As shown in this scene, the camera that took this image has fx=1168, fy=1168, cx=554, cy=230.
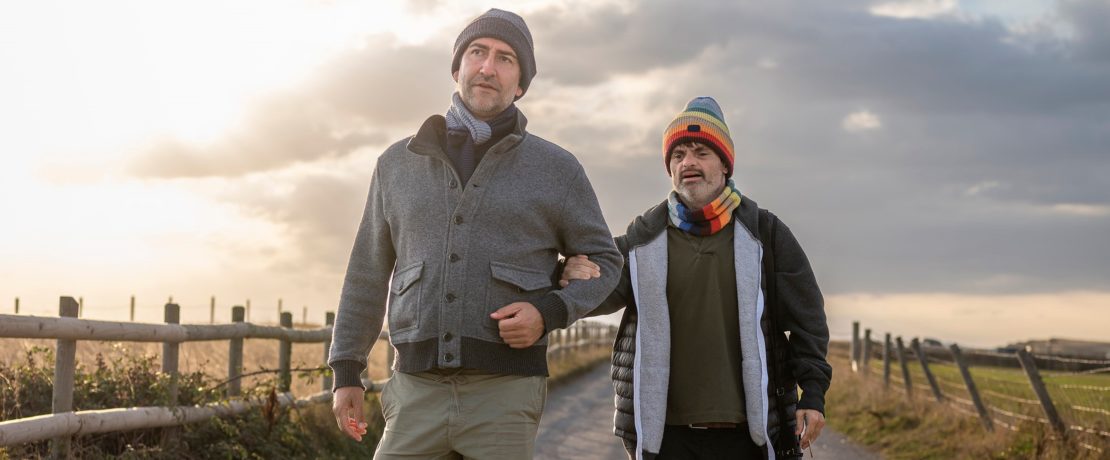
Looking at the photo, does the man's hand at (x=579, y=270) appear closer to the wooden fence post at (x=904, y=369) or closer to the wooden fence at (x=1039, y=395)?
the wooden fence at (x=1039, y=395)

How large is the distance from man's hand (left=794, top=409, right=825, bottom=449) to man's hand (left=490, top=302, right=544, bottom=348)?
5.01 ft

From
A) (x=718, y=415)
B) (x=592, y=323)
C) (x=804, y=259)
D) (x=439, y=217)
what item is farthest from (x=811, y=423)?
(x=592, y=323)

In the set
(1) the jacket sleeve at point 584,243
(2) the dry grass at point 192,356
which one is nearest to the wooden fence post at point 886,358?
(2) the dry grass at point 192,356

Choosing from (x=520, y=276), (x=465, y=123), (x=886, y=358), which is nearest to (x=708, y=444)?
(x=520, y=276)

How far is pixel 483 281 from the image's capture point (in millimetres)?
3301

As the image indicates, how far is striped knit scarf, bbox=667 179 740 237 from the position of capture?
14.9 feet

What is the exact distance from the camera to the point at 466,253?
3.32 meters

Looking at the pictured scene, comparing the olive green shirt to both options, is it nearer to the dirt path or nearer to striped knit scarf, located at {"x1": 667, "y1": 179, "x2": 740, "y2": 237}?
striped knit scarf, located at {"x1": 667, "y1": 179, "x2": 740, "y2": 237}

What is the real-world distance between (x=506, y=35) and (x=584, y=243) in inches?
26.3

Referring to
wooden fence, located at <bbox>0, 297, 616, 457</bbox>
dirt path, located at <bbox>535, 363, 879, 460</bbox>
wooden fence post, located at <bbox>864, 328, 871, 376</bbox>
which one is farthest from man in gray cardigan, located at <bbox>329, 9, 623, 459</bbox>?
wooden fence post, located at <bbox>864, 328, 871, 376</bbox>

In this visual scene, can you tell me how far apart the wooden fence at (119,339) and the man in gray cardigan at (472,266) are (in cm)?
259

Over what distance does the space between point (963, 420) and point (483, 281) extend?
10.6 metres

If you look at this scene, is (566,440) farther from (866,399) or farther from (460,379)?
(460,379)

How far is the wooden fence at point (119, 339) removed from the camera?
6.27 m
